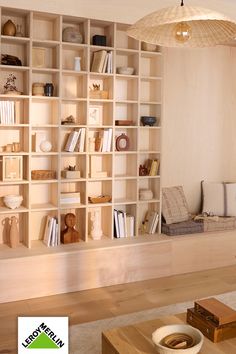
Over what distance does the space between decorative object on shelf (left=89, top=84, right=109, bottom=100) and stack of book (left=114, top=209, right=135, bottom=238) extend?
1.16m

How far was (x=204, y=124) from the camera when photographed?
514 cm

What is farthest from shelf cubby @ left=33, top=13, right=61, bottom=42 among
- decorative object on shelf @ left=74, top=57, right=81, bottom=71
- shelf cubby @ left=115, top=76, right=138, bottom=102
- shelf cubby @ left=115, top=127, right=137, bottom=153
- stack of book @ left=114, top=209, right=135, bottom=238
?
stack of book @ left=114, top=209, right=135, bottom=238

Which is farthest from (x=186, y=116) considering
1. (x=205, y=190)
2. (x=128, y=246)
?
(x=128, y=246)

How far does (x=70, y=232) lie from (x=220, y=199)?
182 centimetres

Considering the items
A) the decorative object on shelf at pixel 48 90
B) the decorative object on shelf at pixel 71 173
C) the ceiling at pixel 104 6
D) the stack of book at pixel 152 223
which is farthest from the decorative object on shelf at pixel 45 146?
the stack of book at pixel 152 223

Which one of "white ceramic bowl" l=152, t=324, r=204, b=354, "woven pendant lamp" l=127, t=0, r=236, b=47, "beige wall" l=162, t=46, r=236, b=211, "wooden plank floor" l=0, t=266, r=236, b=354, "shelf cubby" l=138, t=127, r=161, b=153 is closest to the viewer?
"white ceramic bowl" l=152, t=324, r=204, b=354

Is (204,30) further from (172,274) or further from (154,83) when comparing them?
(172,274)

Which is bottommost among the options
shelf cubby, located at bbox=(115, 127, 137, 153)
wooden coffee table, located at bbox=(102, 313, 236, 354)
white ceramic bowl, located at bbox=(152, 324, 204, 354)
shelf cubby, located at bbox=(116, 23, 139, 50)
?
wooden coffee table, located at bbox=(102, 313, 236, 354)

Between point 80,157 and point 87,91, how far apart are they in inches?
26.3

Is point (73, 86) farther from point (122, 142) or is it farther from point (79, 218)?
point (79, 218)

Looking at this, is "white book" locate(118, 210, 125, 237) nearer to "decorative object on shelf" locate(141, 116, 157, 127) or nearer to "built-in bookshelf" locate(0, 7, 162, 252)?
"built-in bookshelf" locate(0, 7, 162, 252)

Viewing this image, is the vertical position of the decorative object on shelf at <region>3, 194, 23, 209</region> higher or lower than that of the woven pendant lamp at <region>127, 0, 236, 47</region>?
lower

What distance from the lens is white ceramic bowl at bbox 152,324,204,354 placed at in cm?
210

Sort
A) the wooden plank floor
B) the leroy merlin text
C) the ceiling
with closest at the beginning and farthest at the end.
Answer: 1. the leroy merlin text
2. the wooden plank floor
3. the ceiling
